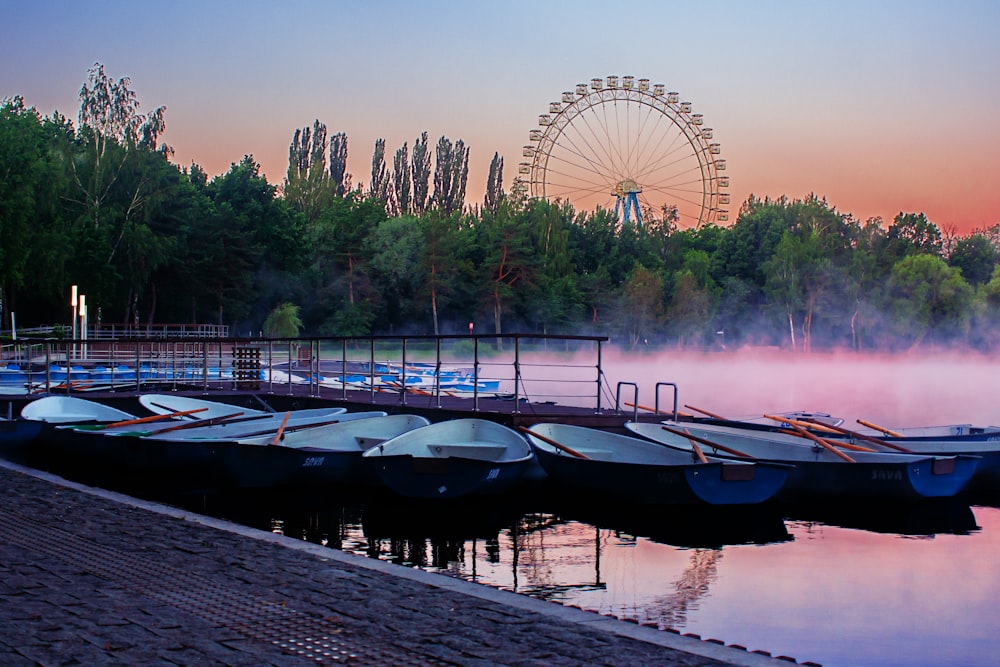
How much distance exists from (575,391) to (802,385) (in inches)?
537

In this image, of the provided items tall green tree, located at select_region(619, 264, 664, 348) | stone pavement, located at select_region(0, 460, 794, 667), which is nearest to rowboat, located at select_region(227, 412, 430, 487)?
stone pavement, located at select_region(0, 460, 794, 667)

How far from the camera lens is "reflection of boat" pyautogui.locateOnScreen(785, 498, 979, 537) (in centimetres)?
1191

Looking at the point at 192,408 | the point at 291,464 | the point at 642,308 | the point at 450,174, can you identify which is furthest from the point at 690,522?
the point at 450,174

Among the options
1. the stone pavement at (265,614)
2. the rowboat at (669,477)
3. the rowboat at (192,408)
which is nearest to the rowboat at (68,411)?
the rowboat at (192,408)

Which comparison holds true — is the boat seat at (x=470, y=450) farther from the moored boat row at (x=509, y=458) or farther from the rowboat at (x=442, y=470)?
the rowboat at (x=442, y=470)

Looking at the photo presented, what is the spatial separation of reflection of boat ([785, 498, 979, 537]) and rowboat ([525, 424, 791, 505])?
3.27 feet

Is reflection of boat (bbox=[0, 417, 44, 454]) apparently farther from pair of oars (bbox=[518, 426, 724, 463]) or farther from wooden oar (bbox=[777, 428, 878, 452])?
wooden oar (bbox=[777, 428, 878, 452])

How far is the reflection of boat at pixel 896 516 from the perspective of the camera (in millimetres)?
11906

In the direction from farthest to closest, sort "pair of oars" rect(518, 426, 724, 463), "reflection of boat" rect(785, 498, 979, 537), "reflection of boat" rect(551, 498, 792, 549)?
"pair of oars" rect(518, 426, 724, 463) → "reflection of boat" rect(785, 498, 979, 537) → "reflection of boat" rect(551, 498, 792, 549)

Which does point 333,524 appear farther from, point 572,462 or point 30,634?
point 30,634

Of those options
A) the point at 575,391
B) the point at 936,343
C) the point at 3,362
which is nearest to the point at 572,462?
the point at 3,362

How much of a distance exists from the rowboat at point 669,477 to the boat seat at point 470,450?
1.58 feet

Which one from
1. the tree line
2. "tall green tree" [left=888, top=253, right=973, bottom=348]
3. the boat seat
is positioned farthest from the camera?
"tall green tree" [left=888, top=253, right=973, bottom=348]

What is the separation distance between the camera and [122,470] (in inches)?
584
